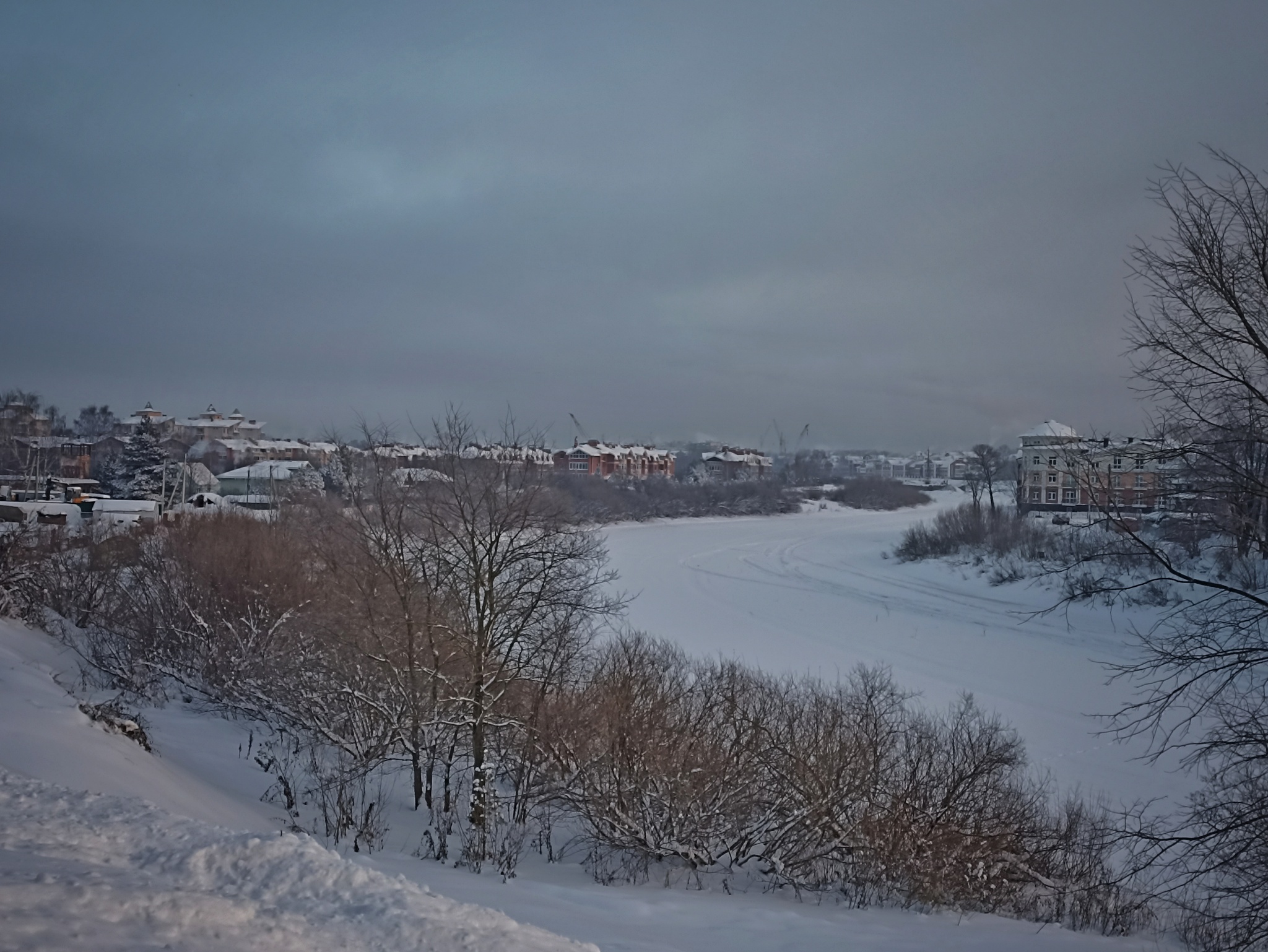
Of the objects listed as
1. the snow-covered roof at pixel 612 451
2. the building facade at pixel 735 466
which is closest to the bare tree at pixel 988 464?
the building facade at pixel 735 466

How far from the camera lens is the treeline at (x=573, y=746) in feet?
33.5

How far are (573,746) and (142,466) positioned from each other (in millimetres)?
52049

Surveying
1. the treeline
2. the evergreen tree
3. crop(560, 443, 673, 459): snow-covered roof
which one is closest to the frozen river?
the treeline

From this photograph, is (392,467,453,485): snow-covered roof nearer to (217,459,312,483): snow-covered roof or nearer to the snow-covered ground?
the snow-covered ground

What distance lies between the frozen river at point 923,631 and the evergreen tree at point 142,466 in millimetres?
29868

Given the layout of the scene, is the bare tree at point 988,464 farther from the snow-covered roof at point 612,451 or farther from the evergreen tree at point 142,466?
the snow-covered roof at point 612,451

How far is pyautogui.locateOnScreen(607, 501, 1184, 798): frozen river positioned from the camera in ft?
54.2

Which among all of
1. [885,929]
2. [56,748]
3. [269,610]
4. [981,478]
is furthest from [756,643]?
[981,478]

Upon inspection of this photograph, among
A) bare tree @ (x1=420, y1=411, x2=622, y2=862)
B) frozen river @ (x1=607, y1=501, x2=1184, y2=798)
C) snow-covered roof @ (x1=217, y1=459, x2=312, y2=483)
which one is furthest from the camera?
snow-covered roof @ (x1=217, y1=459, x2=312, y2=483)

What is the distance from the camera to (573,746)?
11867mm

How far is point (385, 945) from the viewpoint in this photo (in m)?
3.71

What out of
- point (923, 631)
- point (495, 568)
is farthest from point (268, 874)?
point (923, 631)

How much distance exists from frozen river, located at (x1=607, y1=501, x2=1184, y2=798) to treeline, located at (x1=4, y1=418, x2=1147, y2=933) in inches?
86.8

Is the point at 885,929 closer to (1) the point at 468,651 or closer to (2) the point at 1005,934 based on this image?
(2) the point at 1005,934
